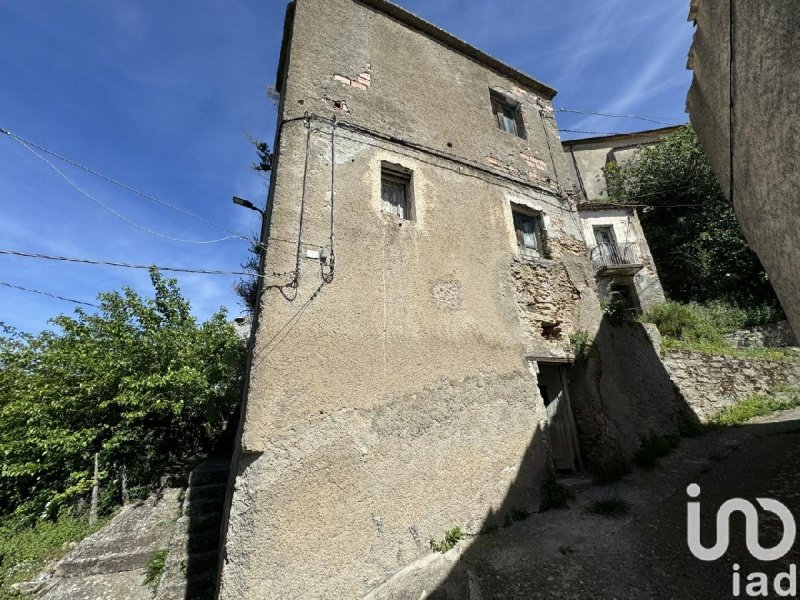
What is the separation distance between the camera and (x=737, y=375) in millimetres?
9000

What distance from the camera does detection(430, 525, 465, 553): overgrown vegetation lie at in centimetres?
383

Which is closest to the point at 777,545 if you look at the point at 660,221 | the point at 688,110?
the point at 688,110

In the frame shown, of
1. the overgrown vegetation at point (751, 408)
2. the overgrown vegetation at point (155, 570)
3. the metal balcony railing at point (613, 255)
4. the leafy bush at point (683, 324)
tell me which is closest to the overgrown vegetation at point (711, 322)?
the leafy bush at point (683, 324)

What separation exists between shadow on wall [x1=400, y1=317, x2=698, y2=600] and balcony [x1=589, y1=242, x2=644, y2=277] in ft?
31.7

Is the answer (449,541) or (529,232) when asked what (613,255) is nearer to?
(529,232)

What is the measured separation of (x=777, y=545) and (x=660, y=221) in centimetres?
1810

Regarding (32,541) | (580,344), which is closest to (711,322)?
(580,344)

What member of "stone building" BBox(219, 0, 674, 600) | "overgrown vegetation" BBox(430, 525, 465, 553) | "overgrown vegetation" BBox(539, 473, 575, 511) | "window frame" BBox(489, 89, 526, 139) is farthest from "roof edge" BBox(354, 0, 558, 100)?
"overgrown vegetation" BBox(430, 525, 465, 553)

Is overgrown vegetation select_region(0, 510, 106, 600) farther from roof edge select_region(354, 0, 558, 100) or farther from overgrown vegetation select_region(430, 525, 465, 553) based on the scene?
roof edge select_region(354, 0, 558, 100)

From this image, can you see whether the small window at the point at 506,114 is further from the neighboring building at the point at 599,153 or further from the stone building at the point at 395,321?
the neighboring building at the point at 599,153

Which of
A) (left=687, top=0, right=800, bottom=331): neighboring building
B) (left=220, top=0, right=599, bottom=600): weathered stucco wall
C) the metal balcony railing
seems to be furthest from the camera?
the metal balcony railing

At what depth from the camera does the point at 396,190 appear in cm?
577

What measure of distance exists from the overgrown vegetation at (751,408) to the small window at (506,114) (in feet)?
24.6

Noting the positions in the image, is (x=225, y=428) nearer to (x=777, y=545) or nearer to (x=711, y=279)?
(x=777, y=545)
